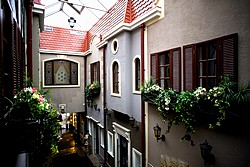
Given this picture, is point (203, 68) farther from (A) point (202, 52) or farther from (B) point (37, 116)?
(B) point (37, 116)

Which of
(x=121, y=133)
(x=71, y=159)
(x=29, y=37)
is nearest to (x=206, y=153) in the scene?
(x=121, y=133)

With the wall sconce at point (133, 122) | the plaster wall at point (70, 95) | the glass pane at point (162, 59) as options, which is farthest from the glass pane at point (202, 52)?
the plaster wall at point (70, 95)

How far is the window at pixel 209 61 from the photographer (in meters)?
3.24

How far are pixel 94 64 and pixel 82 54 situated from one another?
1.74 m

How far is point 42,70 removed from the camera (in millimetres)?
10023

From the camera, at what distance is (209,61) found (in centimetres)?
374

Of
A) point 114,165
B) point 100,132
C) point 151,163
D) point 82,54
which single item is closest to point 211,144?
point 151,163

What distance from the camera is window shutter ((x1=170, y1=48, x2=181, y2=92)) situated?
443cm

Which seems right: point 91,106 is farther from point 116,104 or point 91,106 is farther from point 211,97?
point 211,97

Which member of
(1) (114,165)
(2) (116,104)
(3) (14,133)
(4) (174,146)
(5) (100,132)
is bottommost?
(1) (114,165)

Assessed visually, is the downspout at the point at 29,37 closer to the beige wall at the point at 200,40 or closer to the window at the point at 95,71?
the beige wall at the point at 200,40

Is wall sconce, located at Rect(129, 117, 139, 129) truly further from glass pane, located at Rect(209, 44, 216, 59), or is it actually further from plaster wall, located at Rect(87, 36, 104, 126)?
glass pane, located at Rect(209, 44, 216, 59)

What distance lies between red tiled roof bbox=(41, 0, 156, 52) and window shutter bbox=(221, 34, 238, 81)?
2.84m

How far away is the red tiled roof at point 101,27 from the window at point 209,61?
2.35m
